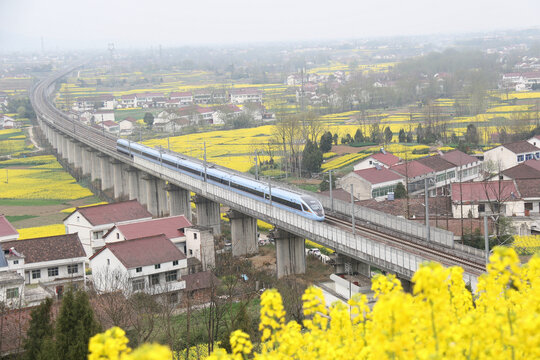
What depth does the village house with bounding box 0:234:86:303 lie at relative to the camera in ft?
101

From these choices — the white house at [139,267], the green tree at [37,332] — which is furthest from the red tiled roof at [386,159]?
the green tree at [37,332]

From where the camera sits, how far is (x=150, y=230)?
36250mm

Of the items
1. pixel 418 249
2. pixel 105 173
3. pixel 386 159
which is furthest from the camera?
pixel 105 173

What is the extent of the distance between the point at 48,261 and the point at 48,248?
2.90 feet

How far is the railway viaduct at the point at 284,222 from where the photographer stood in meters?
24.1

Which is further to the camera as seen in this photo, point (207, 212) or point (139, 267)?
point (207, 212)

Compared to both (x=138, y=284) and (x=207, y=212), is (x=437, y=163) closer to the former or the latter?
(x=207, y=212)

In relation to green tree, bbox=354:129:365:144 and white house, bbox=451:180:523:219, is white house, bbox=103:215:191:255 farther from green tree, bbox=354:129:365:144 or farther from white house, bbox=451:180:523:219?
green tree, bbox=354:129:365:144

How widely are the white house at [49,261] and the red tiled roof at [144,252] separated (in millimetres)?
1139

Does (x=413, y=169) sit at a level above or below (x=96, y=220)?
above

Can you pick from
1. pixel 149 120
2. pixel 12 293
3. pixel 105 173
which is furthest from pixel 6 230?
pixel 149 120

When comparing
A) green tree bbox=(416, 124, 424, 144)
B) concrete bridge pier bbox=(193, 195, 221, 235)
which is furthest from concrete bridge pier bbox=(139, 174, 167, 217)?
green tree bbox=(416, 124, 424, 144)

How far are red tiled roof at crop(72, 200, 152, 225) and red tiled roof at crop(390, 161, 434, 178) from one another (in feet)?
57.1

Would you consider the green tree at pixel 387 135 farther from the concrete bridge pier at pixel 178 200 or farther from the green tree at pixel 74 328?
the green tree at pixel 74 328
